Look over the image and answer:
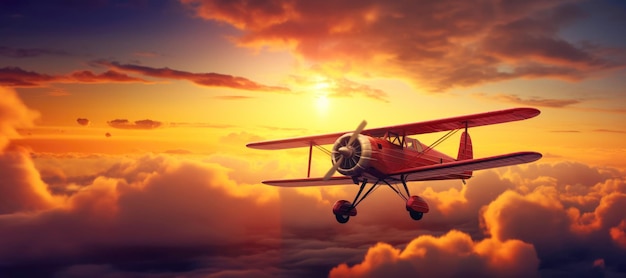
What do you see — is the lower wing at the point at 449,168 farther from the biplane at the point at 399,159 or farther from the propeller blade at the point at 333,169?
the propeller blade at the point at 333,169

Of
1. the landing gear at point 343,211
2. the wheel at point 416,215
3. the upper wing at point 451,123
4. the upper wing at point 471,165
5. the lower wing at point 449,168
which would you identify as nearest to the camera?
the upper wing at point 471,165

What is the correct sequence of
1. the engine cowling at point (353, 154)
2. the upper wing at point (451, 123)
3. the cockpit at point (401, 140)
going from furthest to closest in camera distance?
1. the cockpit at point (401, 140)
2. the engine cowling at point (353, 154)
3. the upper wing at point (451, 123)

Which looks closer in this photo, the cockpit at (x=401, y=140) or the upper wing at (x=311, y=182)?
the cockpit at (x=401, y=140)

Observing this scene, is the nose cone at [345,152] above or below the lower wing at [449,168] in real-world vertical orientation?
above

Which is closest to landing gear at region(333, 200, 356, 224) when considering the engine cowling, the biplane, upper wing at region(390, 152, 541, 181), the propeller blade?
the biplane

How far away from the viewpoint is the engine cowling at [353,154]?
22.5 m

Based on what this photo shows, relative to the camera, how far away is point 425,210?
24125 mm

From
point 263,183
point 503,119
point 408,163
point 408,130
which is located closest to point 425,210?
point 408,163

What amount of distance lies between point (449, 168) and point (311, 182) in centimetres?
824

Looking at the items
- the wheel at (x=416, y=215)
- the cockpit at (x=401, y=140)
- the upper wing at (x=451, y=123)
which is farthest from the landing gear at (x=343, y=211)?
the cockpit at (x=401, y=140)

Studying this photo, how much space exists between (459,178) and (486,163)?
27.3ft

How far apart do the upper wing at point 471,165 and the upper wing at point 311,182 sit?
3.32 m

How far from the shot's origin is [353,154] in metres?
22.7

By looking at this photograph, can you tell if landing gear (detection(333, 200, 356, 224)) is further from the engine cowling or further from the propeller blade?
the engine cowling
